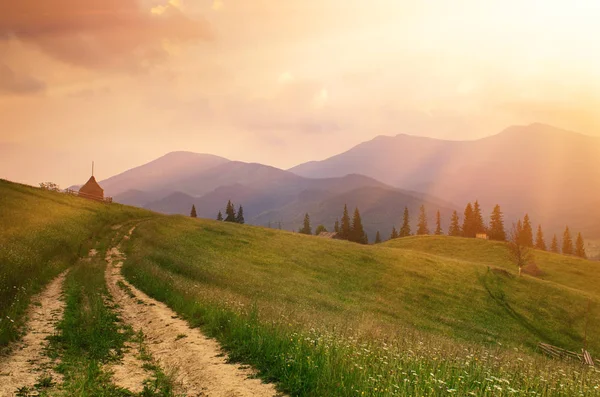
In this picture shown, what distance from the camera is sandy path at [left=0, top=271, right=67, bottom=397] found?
420 inches

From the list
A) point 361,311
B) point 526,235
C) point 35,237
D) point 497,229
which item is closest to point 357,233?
point 497,229

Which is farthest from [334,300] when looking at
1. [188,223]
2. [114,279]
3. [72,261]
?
[188,223]

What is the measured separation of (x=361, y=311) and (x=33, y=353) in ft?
98.4

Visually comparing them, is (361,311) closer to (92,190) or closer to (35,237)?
(35,237)

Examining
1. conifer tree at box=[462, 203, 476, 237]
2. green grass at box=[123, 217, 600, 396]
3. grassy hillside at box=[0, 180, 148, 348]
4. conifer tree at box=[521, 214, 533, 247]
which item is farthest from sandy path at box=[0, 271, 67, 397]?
conifer tree at box=[462, 203, 476, 237]

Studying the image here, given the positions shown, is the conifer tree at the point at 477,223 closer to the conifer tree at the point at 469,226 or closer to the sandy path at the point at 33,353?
the conifer tree at the point at 469,226

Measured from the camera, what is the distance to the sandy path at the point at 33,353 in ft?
35.0

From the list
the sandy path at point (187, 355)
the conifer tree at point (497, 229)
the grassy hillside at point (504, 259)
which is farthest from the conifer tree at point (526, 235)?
the sandy path at point (187, 355)

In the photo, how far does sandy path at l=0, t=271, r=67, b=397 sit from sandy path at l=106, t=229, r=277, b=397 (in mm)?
3024

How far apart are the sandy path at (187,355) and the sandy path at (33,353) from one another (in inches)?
119

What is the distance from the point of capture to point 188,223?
69562 millimetres

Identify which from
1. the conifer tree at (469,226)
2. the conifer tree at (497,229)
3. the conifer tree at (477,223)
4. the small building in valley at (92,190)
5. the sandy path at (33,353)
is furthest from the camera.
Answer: the conifer tree at (469,226)

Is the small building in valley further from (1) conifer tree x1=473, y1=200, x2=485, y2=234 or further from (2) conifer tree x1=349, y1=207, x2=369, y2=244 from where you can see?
(1) conifer tree x1=473, y1=200, x2=485, y2=234

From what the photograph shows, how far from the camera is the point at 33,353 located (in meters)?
12.9
